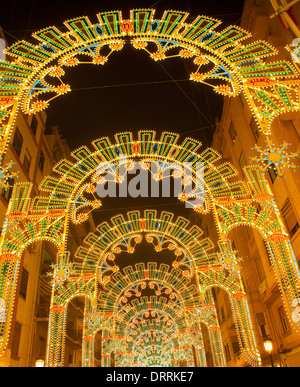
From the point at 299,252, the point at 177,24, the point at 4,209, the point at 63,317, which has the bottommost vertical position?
the point at 63,317

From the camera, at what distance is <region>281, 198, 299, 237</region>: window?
52.3 feet

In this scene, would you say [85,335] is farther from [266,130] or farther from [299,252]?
[266,130]

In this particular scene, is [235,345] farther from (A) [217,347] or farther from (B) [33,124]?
(B) [33,124]

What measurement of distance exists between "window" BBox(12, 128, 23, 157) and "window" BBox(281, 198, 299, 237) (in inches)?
602

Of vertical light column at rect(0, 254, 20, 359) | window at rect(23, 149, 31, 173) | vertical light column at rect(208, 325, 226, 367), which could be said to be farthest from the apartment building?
window at rect(23, 149, 31, 173)

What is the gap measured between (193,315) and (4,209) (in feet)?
42.9

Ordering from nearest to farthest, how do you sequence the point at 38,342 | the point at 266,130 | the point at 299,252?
1. the point at 266,130
2. the point at 299,252
3. the point at 38,342

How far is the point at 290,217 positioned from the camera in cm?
1633

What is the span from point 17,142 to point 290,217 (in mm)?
15855

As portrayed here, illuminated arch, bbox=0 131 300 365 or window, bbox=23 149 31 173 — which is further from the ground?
window, bbox=23 149 31 173

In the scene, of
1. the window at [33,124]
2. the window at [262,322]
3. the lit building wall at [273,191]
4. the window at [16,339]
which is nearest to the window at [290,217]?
the lit building wall at [273,191]

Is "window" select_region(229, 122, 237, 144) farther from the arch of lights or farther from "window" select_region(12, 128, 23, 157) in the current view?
"window" select_region(12, 128, 23, 157)
